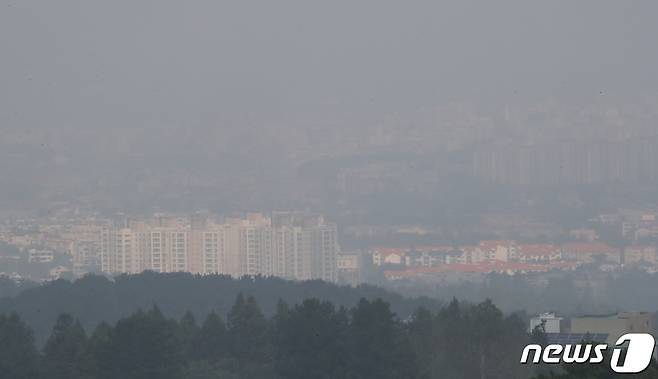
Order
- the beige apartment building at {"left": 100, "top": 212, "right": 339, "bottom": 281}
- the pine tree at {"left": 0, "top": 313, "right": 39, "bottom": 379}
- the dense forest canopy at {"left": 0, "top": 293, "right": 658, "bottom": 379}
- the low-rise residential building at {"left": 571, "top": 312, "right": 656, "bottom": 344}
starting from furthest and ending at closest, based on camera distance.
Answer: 1. the beige apartment building at {"left": 100, "top": 212, "right": 339, "bottom": 281}
2. the low-rise residential building at {"left": 571, "top": 312, "right": 656, "bottom": 344}
3. the pine tree at {"left": 0, "top": 313, "right": 39, "bottom": 379}
4. the dense forest canopy at {"left": 0, "top": 293, "right": 658, "bottom": 379}

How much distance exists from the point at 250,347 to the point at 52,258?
65059mm

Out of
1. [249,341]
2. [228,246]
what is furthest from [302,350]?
[228,246]

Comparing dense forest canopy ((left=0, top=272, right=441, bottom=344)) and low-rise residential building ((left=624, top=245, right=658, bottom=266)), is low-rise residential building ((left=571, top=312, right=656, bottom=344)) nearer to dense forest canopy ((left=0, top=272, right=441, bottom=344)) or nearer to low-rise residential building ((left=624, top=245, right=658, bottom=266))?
dense forest canopy ((left=0, top=272, right=441, bottom=344))

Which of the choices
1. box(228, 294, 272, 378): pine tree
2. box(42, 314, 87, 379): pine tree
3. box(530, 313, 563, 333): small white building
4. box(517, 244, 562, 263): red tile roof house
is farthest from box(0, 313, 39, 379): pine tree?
box(517, 244, 562, 263): red tile roof house

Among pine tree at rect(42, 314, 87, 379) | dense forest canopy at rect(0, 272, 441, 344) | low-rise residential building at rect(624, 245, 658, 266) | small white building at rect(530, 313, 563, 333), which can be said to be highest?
low-rise residential building at rect(624, 245, 658, 266)

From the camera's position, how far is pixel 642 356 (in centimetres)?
1873

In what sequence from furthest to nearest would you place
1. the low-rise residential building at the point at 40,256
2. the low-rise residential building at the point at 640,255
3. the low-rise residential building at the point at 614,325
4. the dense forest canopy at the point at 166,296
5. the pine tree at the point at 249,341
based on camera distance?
the low-rise residential building at the point at 40,256 → the low-rise residential building at the point at 640,255 → the dense forest canopy at the point at 166,296 → the low-rise residential building at the point at 614,325 → the pine tree at the point at 249,341

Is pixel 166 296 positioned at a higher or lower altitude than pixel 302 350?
higher

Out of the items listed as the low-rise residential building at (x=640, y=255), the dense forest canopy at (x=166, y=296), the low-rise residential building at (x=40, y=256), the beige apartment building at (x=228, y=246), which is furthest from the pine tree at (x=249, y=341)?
the low-rise residential building at (x=40, y=256)

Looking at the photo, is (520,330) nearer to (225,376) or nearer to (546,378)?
(225,376)

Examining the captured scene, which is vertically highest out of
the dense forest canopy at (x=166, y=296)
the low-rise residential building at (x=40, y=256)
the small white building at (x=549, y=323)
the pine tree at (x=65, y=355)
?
the low-rise residential building at (x=40, y=256)

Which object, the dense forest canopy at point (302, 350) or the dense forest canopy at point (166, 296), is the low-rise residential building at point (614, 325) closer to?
the dense forest canopy at point (302, 350)

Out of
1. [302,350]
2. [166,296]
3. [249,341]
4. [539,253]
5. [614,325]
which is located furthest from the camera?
[539,253]

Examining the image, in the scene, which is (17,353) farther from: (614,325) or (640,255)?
(640,255)
